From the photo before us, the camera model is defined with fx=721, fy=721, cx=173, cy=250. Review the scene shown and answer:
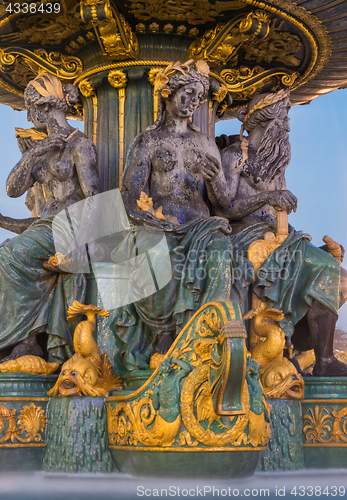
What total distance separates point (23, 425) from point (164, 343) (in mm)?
1311

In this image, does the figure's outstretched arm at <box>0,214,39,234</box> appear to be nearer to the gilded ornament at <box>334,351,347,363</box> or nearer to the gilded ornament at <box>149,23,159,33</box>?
the gilded ornament at <box>149,23,159,33</box>

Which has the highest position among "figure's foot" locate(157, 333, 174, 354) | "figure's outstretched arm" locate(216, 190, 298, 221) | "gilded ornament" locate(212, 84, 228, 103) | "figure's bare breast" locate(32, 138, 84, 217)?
"gilded ornament" locate(212, 84, 228, 103)

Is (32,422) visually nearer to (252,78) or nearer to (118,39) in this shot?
(118,39)

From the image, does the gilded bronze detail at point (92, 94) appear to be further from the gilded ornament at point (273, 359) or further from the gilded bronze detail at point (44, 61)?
the gilded ornament at point (273, 359)

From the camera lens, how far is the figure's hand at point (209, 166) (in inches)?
259

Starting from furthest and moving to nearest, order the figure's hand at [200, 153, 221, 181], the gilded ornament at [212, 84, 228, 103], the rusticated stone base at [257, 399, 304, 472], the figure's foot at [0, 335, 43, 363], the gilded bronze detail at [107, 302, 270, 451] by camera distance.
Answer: the gilded ornament at [212, 84, 228, 103], the figure's hand at [200, 153, 221, 181], the figure's foot at [0, 335, 43, 363], the rusticated stone base at [257, 399, 304, 472], the gilded bronze detail at [107, 302, 270, 451]

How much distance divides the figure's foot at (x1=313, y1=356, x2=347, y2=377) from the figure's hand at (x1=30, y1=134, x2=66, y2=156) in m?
3.10

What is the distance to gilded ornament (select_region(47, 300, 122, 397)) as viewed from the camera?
5.62m

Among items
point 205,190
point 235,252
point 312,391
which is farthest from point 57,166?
point 312,391

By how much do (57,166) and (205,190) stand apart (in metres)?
1.43

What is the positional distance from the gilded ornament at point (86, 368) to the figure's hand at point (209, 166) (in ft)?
5.26

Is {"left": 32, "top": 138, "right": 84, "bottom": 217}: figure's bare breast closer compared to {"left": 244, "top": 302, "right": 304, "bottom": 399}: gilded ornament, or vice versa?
{"left": 244, "top": 302, "right": 304, "bottom": 399}: gilded ornament

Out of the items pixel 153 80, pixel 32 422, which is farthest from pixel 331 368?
pixel 153 80

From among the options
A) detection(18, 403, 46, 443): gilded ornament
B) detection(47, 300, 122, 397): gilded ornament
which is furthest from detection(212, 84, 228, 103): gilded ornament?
detection(18, 403, 46, 443): gilded ornament
